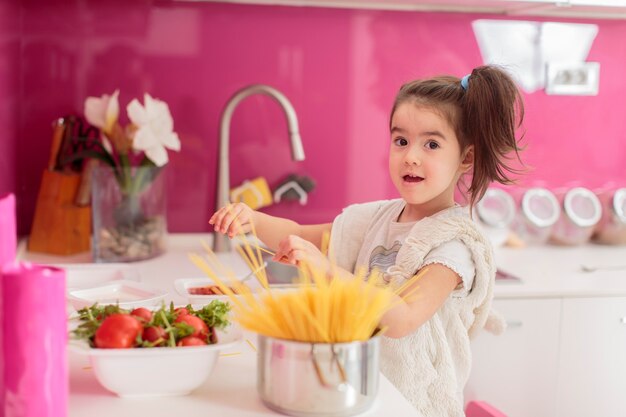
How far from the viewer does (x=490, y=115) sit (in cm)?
146

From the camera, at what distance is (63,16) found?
2.30 meters

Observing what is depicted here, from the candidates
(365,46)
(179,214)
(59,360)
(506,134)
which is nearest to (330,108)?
(365,46)

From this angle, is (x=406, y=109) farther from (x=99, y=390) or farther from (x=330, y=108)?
(x=330, y=108)

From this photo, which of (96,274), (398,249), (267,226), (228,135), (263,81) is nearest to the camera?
(398,249)

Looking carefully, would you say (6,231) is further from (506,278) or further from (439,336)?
(506,278)

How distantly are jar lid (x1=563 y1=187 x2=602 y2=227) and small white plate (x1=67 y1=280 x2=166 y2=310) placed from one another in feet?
4.78

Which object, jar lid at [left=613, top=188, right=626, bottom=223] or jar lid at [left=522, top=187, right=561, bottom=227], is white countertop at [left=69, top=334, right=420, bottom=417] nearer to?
jar lid at [left=522, top=187, right=561, bottom=227]

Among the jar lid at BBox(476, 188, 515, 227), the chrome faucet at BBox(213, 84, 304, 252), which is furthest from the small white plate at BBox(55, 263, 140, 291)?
the jar lid at BBox(476, 188, 515, 227)

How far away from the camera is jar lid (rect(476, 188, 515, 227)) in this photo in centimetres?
250

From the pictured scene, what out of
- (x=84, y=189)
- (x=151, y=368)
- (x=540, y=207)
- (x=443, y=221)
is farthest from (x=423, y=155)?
(x=540, y=207)

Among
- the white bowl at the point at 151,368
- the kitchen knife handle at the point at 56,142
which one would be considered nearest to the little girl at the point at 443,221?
the white bowl at the point at 151,368

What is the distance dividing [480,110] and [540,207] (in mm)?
1205

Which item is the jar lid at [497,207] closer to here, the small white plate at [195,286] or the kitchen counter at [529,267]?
the kitchen counter at [529,267]

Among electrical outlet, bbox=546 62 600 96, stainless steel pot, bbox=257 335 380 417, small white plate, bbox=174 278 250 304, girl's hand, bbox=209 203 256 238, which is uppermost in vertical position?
electrical outlet, bbox=546 62 600 96
